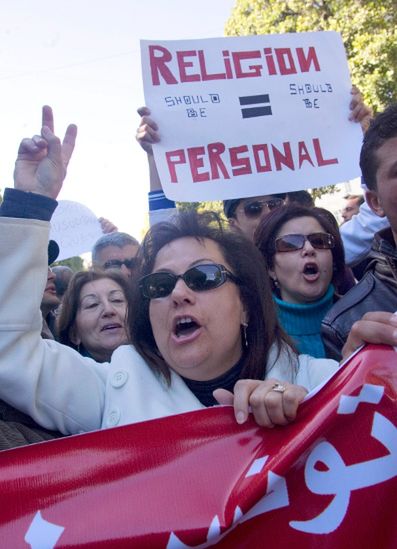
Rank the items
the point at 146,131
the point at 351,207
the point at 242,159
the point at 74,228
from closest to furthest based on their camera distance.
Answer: the point at 146,131 → the point at 242,159 → the point at 74,228 → the point at 351,207

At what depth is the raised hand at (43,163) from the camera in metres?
1.95

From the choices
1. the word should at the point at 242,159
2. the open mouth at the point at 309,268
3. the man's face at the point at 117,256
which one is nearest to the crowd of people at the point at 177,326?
the open mouth at the point at 309,268

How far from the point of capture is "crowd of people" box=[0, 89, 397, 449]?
1766 mm

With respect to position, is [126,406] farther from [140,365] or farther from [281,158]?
[281,158]

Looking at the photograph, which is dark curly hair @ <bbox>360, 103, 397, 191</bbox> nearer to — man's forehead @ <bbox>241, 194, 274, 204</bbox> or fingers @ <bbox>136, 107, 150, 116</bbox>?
man's forehead @ <bbox>241, 194, 274, 204</bbox>

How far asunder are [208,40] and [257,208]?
931 millimetres

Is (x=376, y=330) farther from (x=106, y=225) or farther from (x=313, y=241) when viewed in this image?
(x=106, y=225)

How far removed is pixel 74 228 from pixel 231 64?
90.2 inches

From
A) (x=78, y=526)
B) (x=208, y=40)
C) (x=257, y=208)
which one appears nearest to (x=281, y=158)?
(x=257, y=208)

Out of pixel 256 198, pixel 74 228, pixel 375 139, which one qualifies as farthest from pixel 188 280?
pixel 74 228

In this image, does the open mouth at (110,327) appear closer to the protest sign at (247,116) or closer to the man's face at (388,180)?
the protest sign at (247,116)

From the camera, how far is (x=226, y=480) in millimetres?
1444

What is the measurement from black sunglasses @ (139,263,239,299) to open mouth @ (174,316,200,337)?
97mm

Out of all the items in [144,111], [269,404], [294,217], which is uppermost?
[144,111]
